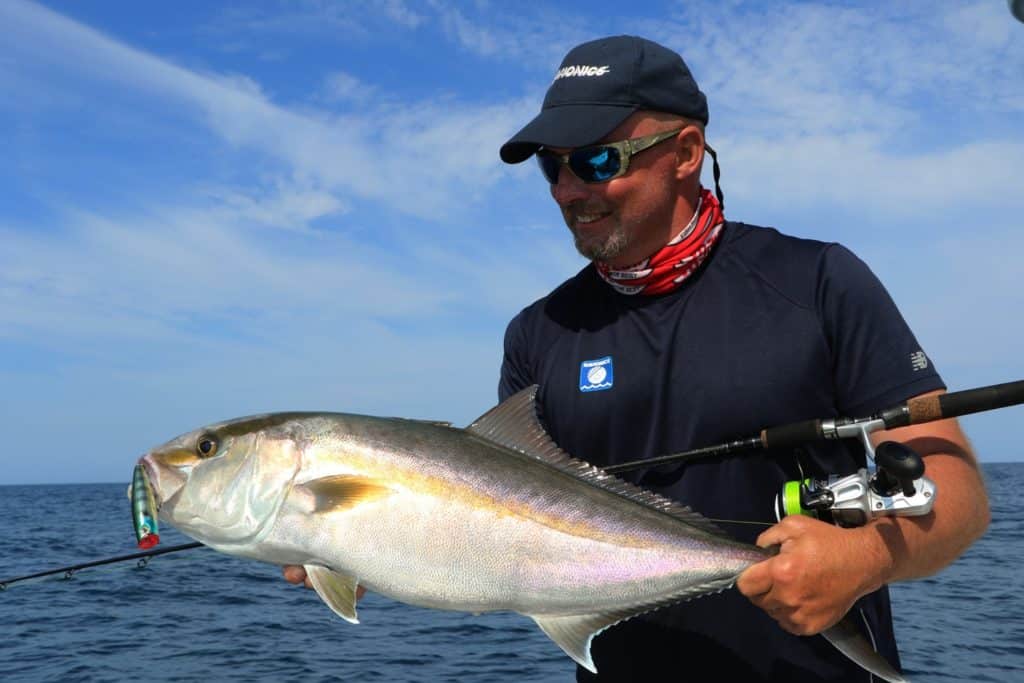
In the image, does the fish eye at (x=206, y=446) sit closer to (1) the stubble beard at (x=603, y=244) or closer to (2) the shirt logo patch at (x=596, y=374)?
(2) the shirt logo patch at (x=596, y=374)

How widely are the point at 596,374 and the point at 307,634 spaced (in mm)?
13704

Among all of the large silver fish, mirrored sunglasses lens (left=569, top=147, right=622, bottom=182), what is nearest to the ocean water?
the large silver fish

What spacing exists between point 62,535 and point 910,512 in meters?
41.8

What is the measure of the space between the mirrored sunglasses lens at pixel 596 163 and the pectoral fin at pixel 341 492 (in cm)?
156

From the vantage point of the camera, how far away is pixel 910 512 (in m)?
2.87

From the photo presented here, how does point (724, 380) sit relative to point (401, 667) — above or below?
above

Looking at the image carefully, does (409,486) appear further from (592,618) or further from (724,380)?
(724,380)

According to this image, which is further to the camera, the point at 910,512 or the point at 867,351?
the point at 867,351

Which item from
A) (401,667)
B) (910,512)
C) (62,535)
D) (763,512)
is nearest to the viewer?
(910,512)

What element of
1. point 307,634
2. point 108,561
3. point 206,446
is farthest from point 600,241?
point 307,634

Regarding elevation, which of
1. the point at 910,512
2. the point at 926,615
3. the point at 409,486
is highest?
the point at 409,486

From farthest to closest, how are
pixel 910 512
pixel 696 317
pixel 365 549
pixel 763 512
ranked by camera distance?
pixel 696 317 → pixel 763 512 → pixel 365 549 → pixel 910 512

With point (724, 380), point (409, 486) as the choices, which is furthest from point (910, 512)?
point (409, 486)

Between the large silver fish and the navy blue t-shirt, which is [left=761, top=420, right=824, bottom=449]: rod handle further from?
the large silver fish
